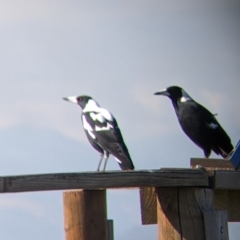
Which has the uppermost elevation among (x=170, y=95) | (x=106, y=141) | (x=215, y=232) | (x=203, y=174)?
(x=170, y=95)

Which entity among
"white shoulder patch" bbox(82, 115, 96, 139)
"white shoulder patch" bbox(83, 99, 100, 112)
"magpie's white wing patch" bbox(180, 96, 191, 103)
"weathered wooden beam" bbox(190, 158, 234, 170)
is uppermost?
"magpie's white wing patch" bbox(180, 96, 191, 103)

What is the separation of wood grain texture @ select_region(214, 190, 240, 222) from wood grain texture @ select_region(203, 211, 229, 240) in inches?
18.1

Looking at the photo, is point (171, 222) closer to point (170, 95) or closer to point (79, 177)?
point (79, 177)

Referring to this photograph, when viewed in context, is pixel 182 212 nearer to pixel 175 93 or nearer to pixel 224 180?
pixel 224 180

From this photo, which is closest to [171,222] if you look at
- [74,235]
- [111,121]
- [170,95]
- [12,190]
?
[74,235]

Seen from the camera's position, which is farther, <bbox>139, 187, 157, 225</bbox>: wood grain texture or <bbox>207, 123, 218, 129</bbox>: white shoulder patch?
<bbox>207, 123, 218, 129</bbox>: white shoulder patch

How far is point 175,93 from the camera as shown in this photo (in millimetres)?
11000

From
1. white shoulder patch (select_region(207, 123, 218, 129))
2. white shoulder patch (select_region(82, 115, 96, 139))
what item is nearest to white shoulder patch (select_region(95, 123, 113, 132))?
white shoulder patch (select_region(82, 115, 96, 139))

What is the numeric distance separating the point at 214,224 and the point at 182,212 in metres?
0.18

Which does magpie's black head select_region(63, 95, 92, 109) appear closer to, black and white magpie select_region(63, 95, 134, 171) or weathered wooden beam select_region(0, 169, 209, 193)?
black and white magpie select_region(63, 95, 134, 171)

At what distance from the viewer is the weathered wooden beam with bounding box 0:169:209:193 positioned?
418 centimetres

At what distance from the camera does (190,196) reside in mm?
4602

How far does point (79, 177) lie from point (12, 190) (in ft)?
1.29

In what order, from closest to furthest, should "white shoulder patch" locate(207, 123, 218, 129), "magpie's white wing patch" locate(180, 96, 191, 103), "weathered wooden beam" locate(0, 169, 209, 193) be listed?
"weathered wooden beam" locate(0, 169, 209, 193)
"white shoulder patch" locate(207, 123, 218, 129)
"magpie's white wing patch" locate(180, 96, 191, 103)
